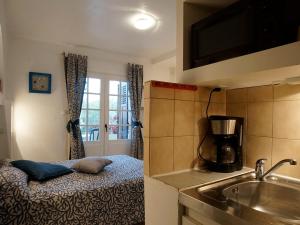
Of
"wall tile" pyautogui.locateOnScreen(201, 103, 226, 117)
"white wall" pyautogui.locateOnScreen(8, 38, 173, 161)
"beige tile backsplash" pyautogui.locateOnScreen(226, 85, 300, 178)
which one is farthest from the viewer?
"white wall" pyautogui.locateOnScreen(8, 38, 173, 161)

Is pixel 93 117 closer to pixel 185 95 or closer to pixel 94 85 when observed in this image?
pixel 94 85

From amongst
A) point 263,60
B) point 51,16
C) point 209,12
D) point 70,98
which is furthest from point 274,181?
point 70,98

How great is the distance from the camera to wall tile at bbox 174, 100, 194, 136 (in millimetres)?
1184

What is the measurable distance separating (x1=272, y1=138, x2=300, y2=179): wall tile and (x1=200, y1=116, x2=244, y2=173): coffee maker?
188 mm

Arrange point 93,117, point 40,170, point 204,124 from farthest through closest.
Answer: point 93,117 → point 40,170 → point 204,124

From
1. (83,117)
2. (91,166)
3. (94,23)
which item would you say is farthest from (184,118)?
(83,117)

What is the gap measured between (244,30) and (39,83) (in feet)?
11.0

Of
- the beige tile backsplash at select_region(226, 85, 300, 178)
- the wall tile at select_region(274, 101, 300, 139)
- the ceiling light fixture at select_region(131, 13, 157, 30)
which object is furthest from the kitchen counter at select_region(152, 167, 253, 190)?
the ceiling light fixture at select_region(131, 13, 157, 30)

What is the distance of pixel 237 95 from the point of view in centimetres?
136

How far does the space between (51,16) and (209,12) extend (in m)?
2.08

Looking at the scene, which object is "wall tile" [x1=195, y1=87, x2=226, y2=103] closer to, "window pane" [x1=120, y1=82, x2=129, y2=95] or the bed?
the bed

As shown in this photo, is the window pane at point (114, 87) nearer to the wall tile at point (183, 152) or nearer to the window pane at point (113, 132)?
the window pane at point (113, 132)

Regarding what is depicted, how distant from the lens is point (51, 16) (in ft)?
8.31

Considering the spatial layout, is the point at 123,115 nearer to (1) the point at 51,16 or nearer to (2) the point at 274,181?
(1) the point at 51,16
